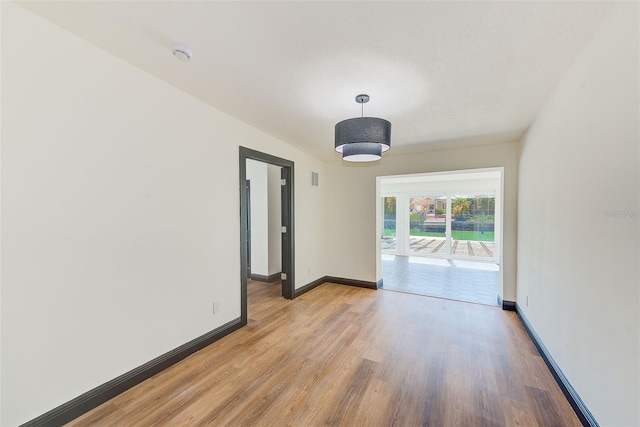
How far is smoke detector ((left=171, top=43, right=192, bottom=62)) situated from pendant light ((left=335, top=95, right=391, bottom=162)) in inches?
48.4

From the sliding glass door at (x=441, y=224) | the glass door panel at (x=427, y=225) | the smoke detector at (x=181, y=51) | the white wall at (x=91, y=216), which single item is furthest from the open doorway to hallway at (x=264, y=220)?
the glass door panel at (x=427, y=225)

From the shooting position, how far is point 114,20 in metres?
1.51

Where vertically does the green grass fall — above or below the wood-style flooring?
above

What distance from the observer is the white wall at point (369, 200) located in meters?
3.71

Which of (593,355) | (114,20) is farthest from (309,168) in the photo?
(593,355)

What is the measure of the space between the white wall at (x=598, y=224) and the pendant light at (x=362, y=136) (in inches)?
51.7

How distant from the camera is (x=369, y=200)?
15.7 feet

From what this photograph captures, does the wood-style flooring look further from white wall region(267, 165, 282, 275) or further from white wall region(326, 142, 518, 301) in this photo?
white wall region(267, 165, 282, 275)

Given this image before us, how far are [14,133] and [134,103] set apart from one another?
29.9 inches

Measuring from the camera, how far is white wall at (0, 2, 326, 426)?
1474 millimetres

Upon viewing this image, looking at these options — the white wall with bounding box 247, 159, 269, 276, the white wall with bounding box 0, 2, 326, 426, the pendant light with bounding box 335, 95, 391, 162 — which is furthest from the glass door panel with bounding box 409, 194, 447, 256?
the white wall with bounding box 0, 2, 326, 426

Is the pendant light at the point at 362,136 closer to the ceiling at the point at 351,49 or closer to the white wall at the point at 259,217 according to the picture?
the ceiling at the point at 351,49

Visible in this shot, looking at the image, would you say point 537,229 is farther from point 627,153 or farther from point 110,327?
point 110,327

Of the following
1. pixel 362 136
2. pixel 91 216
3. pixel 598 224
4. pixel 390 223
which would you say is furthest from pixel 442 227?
pixel 91 216
